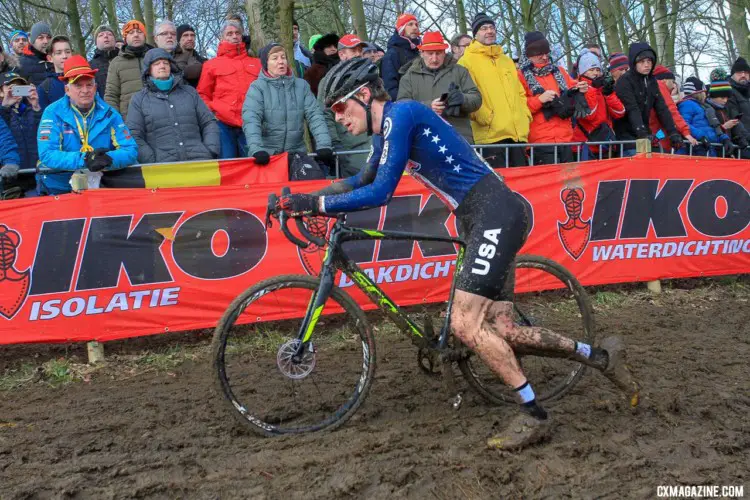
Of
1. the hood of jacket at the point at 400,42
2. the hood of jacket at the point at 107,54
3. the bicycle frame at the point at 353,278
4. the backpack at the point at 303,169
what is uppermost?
the hood of jacket at the point at 107,54

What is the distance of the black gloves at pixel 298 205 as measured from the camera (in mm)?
4270

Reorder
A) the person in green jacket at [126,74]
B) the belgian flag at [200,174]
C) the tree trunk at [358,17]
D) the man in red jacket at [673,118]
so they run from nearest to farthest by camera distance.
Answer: the belgian flag at [200,174] → the person in green jacket at [126,74] → the man in red jacket at [673,118] → the tree trunk at [358,17]

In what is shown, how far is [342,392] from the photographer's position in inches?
208

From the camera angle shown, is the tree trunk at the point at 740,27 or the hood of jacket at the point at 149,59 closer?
the hood of jacket at the point at 149,59

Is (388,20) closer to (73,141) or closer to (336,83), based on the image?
(73,141)

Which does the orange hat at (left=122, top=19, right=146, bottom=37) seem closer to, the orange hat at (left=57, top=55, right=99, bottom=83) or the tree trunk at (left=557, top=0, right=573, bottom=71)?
the orange hat at (left=57, top=55, right=99, bottom=83)

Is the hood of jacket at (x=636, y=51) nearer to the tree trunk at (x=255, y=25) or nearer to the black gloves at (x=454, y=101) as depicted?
the black gloves at (x=454, y=101)

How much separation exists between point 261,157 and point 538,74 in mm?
3897

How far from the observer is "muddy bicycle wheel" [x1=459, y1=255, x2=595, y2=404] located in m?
5.08

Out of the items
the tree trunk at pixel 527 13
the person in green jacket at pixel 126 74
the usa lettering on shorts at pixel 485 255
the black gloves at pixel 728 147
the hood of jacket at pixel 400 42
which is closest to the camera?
the usa lettering on shorts at pixel 485 255

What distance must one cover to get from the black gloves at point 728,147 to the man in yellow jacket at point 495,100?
3.96 meters

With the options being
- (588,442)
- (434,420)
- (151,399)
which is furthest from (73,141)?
(588,442)

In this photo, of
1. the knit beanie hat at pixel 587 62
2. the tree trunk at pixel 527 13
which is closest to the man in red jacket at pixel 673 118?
the knit beanie hat at pixel 587 62

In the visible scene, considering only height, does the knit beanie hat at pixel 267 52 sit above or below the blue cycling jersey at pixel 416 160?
above
